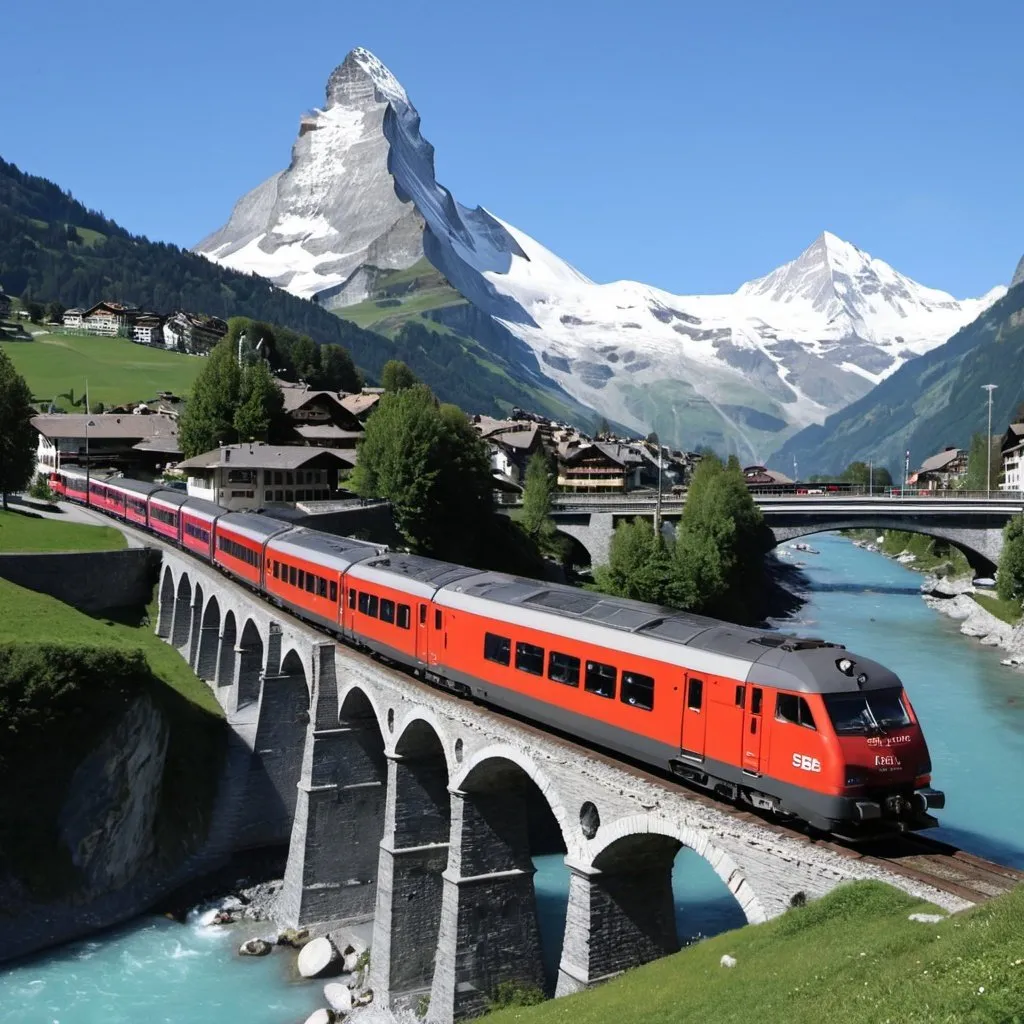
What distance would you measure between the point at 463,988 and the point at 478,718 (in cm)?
692

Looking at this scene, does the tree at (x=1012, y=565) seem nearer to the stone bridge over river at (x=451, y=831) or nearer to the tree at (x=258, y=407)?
the stone bridge over river at (x=451, y=831)

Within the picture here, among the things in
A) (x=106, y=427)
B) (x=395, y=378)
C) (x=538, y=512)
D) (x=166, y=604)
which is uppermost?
(x=395, y=378)

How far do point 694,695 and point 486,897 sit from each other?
1034 centimetres

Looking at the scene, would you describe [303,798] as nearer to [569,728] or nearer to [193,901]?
[193,901]

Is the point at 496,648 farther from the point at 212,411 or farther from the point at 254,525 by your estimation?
the point at 212,411

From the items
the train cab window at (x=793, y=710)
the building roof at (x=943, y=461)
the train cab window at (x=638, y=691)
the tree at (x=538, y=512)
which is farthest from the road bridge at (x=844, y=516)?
the building roof at (x=943, y=461)

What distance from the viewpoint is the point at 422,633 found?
30891 millimetres

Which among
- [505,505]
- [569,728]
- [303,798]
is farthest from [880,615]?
[569,728]

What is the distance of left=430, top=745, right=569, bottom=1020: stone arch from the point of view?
27125 mm

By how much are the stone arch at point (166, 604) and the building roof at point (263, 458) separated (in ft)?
48.7

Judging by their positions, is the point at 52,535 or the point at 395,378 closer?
the point at 52,535

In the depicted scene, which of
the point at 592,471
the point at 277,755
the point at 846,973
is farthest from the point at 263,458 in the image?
the point at 846,973

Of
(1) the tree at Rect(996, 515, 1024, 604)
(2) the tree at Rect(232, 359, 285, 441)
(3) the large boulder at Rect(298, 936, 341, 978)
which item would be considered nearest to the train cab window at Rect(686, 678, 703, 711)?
(3) the large boulder at Rect(298, 936, 341, 978)

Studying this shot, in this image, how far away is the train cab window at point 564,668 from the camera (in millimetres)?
24031
